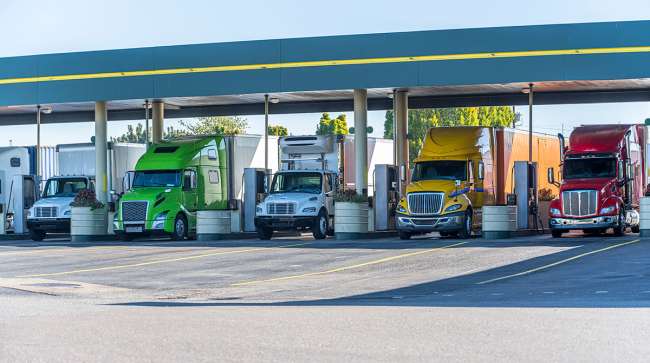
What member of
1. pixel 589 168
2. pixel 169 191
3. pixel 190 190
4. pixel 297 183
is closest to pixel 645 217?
pixel 589 168

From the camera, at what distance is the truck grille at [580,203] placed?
120 feet

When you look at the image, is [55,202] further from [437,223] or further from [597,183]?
[597,183]

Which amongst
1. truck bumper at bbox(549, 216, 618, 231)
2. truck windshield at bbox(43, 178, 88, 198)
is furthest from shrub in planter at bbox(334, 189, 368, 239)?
truck windshield at bbox(43, 178, 88, 198)

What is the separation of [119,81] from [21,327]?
1190 inches

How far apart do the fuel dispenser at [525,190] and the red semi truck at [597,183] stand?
1.50m

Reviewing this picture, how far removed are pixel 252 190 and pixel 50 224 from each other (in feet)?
24.5

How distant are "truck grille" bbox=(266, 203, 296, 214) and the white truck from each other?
5523 millimetres

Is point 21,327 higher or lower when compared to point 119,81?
lower

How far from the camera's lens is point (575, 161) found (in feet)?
125

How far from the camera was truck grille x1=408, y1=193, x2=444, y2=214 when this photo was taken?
3647cm

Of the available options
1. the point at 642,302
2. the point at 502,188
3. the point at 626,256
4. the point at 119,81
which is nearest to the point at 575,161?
the point at 502,188

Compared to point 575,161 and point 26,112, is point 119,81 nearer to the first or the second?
point 26,112

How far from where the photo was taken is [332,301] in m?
19.0

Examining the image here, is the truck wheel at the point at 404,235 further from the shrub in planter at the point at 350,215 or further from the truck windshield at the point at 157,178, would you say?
the truck windshield at the point at 157,178
